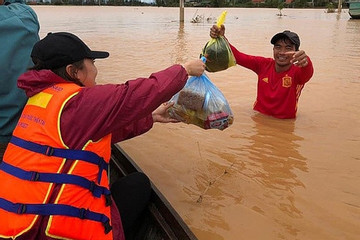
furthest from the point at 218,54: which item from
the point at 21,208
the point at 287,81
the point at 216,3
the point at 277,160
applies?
the point at 216,3

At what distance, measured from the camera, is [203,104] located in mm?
2689

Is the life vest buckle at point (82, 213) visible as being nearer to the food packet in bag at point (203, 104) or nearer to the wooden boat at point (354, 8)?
the food packet in bag at point (203, 104)

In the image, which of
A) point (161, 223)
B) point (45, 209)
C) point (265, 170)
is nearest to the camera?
point (45, 209)

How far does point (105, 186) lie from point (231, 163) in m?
2.07

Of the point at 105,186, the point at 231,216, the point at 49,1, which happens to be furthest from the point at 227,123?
the point at 49,1

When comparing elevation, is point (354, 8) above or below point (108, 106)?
above

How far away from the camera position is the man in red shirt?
14.3ft

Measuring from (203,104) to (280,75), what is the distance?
7.38 ft

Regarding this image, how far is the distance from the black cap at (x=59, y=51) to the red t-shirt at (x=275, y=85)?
9.51 feet

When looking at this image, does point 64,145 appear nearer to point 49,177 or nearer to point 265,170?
point 49,177

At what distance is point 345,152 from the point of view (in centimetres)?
409

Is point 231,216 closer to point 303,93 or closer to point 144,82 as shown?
point 144,82

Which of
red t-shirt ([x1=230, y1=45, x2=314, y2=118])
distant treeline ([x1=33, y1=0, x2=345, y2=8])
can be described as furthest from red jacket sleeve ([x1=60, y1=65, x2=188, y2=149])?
distant treeline ([x1=33, y1=0, x2=345, y2=8])

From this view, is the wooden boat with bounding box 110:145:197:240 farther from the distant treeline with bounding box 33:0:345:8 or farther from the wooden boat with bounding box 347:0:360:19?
the distant treeline with bounding box 33:0:345:8
